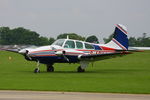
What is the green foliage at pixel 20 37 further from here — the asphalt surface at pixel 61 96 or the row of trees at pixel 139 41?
the asphalt surface at pixel 61 96

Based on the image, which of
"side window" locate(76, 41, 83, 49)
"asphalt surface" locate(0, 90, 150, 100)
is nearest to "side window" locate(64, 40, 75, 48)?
"side window" locate(76, 41, 83, 49)

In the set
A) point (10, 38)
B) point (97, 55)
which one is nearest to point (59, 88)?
point (97, 55)

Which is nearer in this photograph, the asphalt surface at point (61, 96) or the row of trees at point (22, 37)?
the asphalt surface at point (61, 96)

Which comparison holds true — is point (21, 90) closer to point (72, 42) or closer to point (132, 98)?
point (132, 98)

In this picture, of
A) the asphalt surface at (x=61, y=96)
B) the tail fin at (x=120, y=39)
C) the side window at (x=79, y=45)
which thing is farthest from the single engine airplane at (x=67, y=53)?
the asphalt surface at (x=61, y=96)

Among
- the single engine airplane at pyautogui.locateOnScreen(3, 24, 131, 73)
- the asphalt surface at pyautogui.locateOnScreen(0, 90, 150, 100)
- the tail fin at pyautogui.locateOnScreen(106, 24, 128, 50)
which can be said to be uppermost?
the tail fin at pyautogui.locateOnScreen(106, 24, 128, 50)

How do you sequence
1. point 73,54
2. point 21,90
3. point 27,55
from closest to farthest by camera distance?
1. point 21,90
2. point 27,55
3. point 73,54

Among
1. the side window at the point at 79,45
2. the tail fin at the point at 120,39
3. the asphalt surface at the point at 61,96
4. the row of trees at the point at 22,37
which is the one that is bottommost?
the asphalt surface at the point at 61,96

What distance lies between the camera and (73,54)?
91.5ft

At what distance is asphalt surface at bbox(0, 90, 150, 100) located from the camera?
14008 millimetres

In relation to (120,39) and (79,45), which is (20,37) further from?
(79,45)

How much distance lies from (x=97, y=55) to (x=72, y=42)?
6.39ft

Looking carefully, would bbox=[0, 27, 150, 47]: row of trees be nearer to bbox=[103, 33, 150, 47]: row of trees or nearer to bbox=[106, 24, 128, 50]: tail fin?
bbox=[103, 33, 150, 47]: row of trees

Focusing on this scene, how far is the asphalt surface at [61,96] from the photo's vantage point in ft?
46.0
